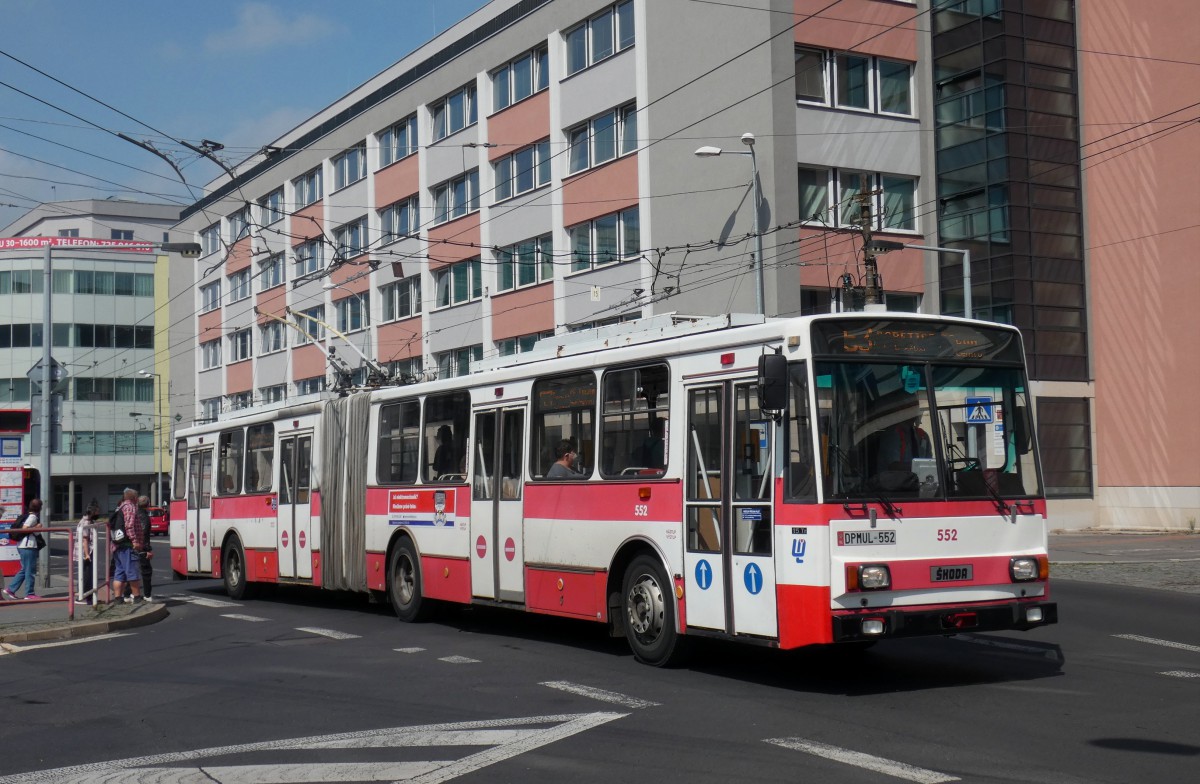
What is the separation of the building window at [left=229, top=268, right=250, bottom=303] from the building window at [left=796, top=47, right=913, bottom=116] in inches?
1275

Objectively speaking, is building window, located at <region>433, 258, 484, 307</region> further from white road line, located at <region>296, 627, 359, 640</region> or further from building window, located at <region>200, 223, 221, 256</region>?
white road line, located at <region>296, 627, 359, 640</region>

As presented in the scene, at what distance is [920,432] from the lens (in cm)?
1019

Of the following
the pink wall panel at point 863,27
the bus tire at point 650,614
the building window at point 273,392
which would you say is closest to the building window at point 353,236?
the building window at point 273,392

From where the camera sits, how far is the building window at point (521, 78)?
129 ft

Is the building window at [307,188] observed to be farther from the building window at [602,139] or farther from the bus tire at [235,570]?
the bus tire at [235,570]

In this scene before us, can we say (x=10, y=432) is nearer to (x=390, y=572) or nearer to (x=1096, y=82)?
(x=390, y=572)

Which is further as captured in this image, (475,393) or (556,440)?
(475,393)

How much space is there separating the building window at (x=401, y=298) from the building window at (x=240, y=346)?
46.5 feet

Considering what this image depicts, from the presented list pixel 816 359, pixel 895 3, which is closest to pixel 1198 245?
pixel 895 3

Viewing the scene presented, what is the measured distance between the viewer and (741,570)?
10.5 meters

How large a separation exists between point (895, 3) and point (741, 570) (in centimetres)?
2918

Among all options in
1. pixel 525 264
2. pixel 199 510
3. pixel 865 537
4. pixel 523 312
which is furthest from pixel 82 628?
pixel 525 264

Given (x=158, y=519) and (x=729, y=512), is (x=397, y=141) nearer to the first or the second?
(x=158, y=519)

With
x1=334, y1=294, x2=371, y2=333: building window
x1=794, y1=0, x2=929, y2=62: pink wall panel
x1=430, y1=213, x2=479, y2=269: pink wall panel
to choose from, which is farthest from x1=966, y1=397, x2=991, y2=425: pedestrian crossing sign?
x1=334, y1=294, x2=371, y2=333: building window
